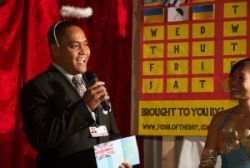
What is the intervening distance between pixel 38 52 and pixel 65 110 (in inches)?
42.5

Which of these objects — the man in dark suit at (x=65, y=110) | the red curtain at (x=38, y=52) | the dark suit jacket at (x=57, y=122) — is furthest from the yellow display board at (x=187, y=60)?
the dark suit jacket at (x=57, y=122)

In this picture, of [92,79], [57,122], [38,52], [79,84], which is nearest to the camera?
[57,122]

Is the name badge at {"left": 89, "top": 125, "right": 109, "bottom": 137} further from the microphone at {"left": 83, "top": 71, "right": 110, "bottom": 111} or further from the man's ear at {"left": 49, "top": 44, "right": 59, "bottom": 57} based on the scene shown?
the man's ear at {"left": 49, "top": 44, "right": 59, "bottom": 57}

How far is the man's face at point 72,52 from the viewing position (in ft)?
5.45

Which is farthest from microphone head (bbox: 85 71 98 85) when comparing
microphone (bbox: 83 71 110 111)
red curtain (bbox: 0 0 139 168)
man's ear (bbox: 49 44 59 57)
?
red curtain (bbox: 0 0 139 168)

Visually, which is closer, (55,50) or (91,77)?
(91,77)

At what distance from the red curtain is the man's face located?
78 centimetres

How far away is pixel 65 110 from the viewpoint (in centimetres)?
149

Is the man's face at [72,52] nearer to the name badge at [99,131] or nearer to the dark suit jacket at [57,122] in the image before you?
the dark suit jacket at [57,122]

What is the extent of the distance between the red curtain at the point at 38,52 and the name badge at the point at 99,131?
0.90 metres

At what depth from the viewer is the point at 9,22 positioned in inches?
94.6

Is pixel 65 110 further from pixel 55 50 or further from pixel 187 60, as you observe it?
pixel 187 60

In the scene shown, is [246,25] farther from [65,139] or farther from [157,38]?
[65,139]

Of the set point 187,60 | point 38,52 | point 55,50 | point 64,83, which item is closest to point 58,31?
point 55,50
